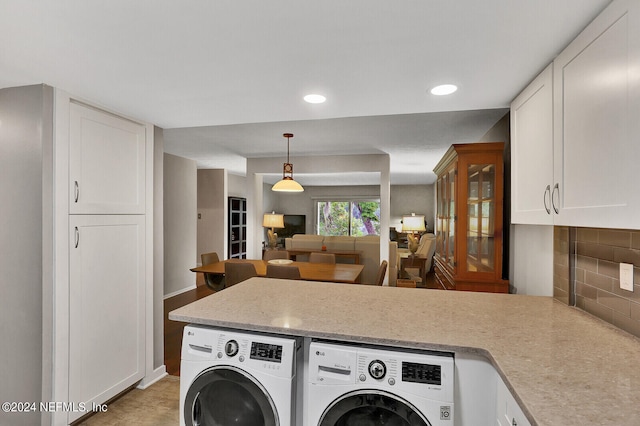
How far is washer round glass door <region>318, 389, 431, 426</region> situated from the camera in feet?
3.96

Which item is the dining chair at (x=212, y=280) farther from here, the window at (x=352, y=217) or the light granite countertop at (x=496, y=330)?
the window at (x=352, y=217)

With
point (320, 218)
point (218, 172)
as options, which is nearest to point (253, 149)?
point (218, 172)

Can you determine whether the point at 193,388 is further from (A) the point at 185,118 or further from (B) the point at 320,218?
(B) the point at 320,218

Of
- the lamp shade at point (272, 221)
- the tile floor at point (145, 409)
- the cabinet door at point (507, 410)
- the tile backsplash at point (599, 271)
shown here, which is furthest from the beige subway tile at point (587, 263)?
the lamp shade at point (272, 221)

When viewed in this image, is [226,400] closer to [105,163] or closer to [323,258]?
[105,163]

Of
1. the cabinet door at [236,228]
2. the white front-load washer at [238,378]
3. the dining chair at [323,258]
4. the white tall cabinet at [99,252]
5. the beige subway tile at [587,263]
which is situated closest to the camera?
the white front-load washer at [238,378]

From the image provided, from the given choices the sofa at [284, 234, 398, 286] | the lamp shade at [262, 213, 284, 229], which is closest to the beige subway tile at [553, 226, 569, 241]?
the sofa at [284, 234, 398, 286]

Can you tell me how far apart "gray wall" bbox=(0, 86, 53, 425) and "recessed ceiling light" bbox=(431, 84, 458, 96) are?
2182 millimetres

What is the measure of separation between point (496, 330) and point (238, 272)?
2.71 m

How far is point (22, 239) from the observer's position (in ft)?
6.24

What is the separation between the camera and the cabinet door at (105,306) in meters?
2.02

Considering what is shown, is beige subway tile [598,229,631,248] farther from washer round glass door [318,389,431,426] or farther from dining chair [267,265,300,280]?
dining chair [267,265,300,280]

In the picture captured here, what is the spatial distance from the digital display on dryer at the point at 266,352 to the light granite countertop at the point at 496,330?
2.9 inches

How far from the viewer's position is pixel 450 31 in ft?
4.17
